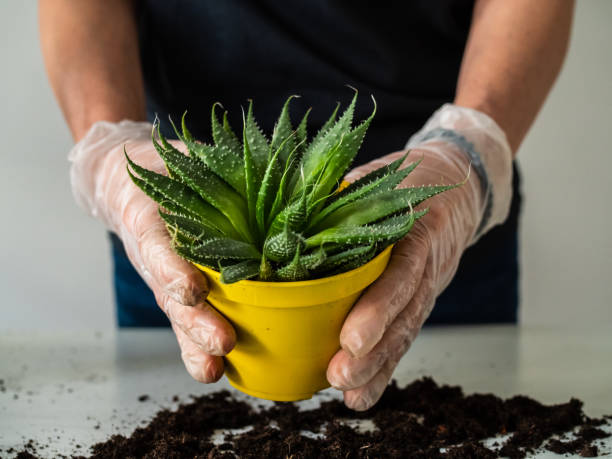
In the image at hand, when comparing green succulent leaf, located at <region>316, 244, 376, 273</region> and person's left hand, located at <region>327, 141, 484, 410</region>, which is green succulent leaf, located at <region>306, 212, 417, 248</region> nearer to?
green succulent leaf, located at <region>316, 244, 376, 273</region>

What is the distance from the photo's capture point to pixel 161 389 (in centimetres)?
131

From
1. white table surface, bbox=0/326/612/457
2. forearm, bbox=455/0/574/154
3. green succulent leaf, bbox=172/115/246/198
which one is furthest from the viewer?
forearm, bbox=455/0/574/154

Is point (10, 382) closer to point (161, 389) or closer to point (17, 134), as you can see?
point (161, 389)

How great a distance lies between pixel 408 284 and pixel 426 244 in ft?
0.30

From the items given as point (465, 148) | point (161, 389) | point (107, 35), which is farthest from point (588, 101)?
point (161, 389)

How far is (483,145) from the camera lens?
131 cm

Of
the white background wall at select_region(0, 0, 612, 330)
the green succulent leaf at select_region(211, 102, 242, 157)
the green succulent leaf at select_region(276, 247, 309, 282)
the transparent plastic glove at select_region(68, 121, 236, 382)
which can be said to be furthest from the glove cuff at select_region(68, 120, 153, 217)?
the white background wall at select_region(0, 0, 612, 330)

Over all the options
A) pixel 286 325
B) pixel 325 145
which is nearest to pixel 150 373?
pixel 286 325

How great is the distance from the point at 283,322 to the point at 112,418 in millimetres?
504

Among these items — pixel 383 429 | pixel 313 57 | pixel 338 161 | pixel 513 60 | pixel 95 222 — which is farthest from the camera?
pixel 95 222

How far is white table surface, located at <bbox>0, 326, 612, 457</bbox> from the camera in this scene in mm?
1198

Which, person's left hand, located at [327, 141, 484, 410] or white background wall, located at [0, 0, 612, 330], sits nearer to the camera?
person's left hand, located at [327, 141, 484, 410]

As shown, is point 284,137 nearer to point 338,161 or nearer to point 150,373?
point 338,161

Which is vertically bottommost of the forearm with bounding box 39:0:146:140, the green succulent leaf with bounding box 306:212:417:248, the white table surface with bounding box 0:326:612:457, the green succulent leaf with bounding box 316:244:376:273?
the white table surface with bounding box 0:326:612:457
